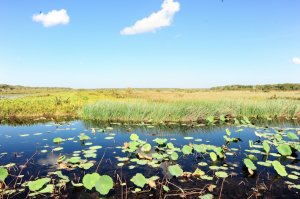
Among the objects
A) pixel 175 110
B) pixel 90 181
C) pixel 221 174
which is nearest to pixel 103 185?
pixel 90 181

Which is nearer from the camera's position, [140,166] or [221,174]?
[221,174]

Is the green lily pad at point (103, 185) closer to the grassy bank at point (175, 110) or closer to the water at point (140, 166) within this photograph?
the water at point (140, 166)

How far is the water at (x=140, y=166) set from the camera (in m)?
5.90

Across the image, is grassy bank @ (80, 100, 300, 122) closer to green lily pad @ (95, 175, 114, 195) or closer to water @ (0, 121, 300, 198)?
water @ (0, 121, 300, 198)

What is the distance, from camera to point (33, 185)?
17.1 ft

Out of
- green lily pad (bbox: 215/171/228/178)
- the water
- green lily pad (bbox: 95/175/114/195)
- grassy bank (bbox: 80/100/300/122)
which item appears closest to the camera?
green lily pad (bbox: 95/175/114/195)

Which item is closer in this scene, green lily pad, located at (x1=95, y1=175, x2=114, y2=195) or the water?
green lily pad, located at (x1=95, y1=175, x2=114, y2=195)

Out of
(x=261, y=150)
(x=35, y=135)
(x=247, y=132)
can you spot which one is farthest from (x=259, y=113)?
(x=35, y=135)

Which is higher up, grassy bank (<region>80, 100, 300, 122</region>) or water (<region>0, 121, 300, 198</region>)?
grassy bank (<region>80, 100, 300, 122</region>)

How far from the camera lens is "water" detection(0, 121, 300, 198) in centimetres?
590

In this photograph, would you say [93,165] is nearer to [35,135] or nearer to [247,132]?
[35,135]

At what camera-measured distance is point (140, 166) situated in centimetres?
746

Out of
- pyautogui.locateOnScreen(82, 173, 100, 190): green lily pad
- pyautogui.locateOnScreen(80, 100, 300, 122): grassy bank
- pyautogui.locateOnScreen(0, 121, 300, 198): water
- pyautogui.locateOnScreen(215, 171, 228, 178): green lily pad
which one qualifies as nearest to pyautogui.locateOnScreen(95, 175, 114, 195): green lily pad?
pyautogui.locateOnScreen(82, 173, 100, 190): green lily pad

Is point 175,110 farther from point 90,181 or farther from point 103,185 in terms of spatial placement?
point 103,185
